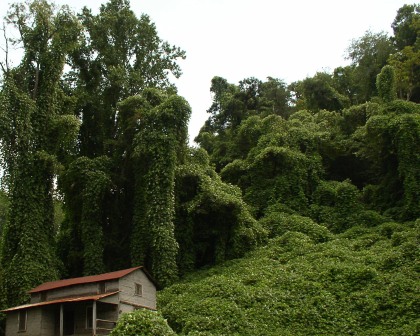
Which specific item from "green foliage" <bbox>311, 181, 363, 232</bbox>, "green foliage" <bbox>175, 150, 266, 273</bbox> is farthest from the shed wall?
"green foliage" <bbox>311, 181, 363, 232</bbox>

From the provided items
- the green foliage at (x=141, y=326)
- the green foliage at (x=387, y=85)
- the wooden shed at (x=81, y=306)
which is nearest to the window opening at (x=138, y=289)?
the wooden shed at (x=81, y=306)

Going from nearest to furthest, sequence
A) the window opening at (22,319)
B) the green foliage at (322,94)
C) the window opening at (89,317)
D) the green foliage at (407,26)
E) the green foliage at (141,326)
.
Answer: the green foliage at (141,326)
the window opening at (89,317)
the window opening at (22,319)
the green foliage at (407,26)
the green foliage at (322,94)

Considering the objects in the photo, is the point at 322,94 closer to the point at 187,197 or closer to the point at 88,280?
the point at 187,197

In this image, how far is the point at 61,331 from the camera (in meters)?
12.7

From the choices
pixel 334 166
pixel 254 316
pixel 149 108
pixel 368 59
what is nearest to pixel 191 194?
pixel 149 108

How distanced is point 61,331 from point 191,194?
819 cm

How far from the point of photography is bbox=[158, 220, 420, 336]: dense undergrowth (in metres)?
12.1

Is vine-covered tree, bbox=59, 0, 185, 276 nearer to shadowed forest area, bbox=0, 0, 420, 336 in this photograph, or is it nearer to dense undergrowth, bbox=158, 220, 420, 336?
shadowed forest area, bbox=0, 0, 420, 336

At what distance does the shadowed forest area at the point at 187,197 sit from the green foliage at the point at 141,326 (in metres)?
0.09

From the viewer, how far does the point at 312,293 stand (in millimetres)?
13641

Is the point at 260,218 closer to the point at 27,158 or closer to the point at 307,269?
the point at 307,269

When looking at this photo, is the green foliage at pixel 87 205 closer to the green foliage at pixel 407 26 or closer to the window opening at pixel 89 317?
the window opening at pixel 89 317

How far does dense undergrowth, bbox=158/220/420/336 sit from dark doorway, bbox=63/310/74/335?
8.80 feet

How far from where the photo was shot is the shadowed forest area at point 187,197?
13367 mm
